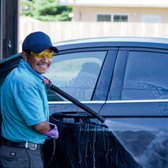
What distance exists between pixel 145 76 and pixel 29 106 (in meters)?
1.13

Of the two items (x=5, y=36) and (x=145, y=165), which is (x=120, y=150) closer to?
(x=145, y=165)

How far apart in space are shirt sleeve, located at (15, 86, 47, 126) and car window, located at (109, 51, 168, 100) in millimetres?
844

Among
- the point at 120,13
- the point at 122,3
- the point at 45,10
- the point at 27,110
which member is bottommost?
the point at 45,10

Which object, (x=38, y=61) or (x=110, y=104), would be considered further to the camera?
(x=110, y=104)

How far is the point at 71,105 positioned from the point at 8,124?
715 mm

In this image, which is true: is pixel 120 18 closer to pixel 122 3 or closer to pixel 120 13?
pixel 120 13

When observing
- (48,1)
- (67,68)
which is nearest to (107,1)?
(48,1)

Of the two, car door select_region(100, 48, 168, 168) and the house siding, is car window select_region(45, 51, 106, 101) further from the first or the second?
the house siding

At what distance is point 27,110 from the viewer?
11.2 ft

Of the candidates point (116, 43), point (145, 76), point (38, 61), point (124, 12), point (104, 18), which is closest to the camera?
point (38, 61)

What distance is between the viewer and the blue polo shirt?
3.41 meters

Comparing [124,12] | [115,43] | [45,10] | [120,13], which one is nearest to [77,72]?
[115,43]

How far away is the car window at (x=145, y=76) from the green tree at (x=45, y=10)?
2870cm

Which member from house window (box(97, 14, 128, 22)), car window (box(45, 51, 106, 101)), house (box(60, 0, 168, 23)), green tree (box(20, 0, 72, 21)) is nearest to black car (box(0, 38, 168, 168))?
car window (box(45, 51, 106, 101))
